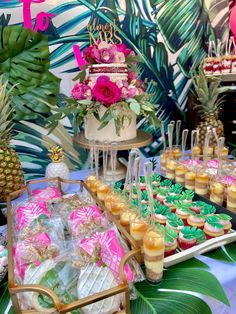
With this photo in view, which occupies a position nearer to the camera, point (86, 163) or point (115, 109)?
point (115, 109)

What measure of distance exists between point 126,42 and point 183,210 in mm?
1313

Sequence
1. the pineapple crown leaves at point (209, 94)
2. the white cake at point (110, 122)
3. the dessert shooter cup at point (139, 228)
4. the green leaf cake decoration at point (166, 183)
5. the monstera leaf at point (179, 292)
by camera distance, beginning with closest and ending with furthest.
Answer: the monstera leaf at point (179, 292) → the dessert shooter cup at point (139, 228) → the green leaf cake decoration at point (166, 183) → the white cake at point (110, 122) → the pineapple crown leaves at point (209, 94)

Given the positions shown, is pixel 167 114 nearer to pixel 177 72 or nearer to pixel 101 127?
pixel 177 72

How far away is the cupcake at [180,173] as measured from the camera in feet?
4.15

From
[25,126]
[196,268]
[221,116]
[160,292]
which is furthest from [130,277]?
[221,116]

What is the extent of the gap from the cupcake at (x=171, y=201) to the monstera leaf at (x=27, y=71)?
37.6 inches

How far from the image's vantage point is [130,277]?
64 cm

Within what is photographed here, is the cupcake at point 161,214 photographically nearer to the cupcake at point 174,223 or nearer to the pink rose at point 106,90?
the cupcake at point 174,223

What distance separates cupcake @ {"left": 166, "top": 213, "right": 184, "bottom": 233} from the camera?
869 millimetres

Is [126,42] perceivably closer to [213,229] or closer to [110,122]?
[110,122]

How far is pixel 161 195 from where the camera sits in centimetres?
110

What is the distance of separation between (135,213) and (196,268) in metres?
0.22

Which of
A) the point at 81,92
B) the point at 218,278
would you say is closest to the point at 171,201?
the point at 218,278

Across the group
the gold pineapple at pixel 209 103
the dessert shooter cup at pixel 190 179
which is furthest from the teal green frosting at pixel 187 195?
the gold pineapple at pixel 209 103
